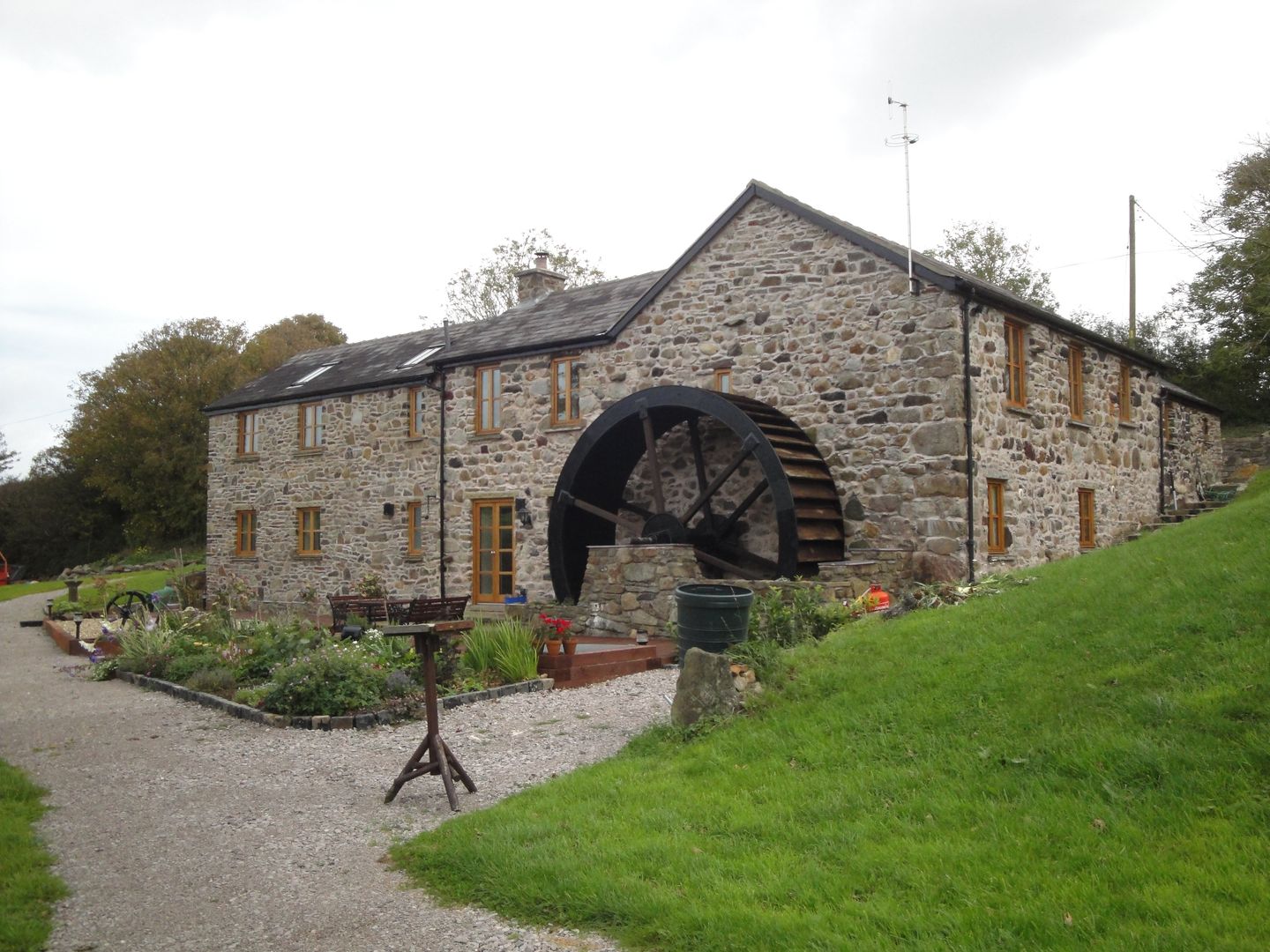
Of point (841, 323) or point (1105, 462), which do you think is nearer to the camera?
point (841, 323)

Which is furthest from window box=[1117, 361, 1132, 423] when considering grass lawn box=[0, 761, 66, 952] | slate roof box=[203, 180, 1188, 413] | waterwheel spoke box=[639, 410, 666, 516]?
grass lawn box=[0, 761, 66, 952]

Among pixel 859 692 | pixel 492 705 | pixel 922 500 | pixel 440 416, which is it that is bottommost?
pixel 492 705

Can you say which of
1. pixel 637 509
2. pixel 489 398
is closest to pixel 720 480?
pixel 637 509

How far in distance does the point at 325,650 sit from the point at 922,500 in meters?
6.94

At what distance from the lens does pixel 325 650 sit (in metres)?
9.26

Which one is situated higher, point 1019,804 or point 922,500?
point 922,500

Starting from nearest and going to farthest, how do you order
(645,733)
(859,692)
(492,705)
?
(859,692), (645,733), (492,705)

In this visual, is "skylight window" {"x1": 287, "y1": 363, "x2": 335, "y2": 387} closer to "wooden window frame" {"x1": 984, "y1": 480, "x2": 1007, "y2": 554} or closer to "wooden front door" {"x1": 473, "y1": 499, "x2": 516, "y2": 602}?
"wooden front door" {"x1": 473, "y1": 499, "x2": 516, "y2": 602}

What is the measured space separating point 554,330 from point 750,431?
5.53m

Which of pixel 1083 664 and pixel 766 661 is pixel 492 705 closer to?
pixel 766 661

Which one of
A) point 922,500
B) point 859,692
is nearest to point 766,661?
point 859,692

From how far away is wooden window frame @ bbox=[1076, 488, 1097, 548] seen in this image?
47.4ft

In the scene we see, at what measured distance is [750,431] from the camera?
39.2 ft

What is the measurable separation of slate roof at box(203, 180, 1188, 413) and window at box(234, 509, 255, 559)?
2.39 meters
